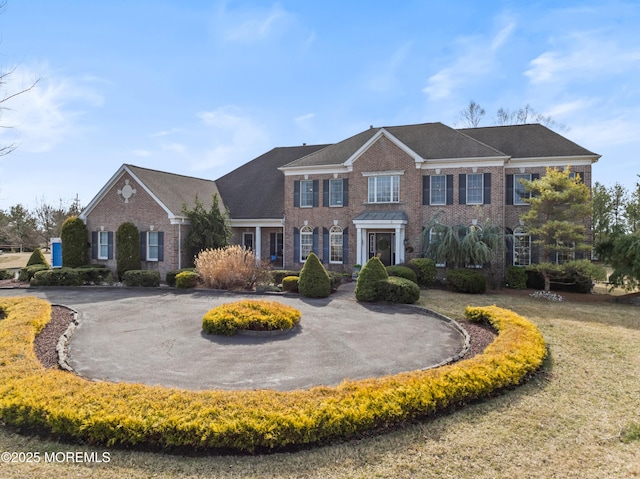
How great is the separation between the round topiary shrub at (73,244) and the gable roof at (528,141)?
81.3 ft

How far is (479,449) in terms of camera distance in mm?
4965

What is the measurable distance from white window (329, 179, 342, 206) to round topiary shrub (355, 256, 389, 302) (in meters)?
8.93

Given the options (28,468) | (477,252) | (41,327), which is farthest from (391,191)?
(28,468)

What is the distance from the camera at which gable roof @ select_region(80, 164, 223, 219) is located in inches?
913

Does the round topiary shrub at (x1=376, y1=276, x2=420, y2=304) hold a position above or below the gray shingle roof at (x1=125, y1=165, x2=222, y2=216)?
below

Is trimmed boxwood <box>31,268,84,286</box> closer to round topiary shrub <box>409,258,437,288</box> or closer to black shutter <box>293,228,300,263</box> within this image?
black shutter <box>293,228,300,263</box>

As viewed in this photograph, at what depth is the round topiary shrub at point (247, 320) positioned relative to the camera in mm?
10602

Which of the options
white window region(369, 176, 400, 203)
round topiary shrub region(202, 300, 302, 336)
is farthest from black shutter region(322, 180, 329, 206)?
round topiary shrub region(202, 300, 302, 336)

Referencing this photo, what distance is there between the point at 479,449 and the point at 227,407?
129 inches

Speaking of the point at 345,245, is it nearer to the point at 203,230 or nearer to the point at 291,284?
the point at 291,284

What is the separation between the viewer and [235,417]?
5184mm

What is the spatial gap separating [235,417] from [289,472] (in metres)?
1.05

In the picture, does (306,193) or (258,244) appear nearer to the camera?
(306,193)

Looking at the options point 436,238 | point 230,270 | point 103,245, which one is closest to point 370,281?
point 230,270
